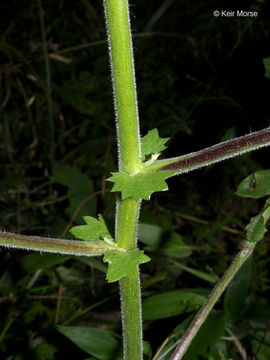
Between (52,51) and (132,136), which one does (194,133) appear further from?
(132,136)

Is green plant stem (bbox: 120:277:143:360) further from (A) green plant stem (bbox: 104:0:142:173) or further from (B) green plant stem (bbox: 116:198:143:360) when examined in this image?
(A) green plant stem (bbox: 104:0:142:173)

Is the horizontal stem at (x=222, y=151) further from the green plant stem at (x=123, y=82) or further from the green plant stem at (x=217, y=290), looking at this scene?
the green plant stem at (x=217, y=290)

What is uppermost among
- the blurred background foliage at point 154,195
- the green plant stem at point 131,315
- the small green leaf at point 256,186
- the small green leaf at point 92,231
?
the blurred background foliage at point 154,195

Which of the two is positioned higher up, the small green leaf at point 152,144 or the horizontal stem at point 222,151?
the small green leaf at point 152,144

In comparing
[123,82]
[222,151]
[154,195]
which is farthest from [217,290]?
[154,195]

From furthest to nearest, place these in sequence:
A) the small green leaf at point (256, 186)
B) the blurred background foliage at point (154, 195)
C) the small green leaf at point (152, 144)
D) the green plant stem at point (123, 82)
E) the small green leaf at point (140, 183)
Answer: the blurred background foliage at point (154, 195), the small green leaf at point (256, 186), the small green leaf at point (152, 144), the small green leaf at point (140, 183), the green plant stem at point (123, 82)

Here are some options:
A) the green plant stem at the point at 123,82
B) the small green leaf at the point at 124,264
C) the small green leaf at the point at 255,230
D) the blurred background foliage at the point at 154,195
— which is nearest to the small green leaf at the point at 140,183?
the green plant stem at the point at 123,82
